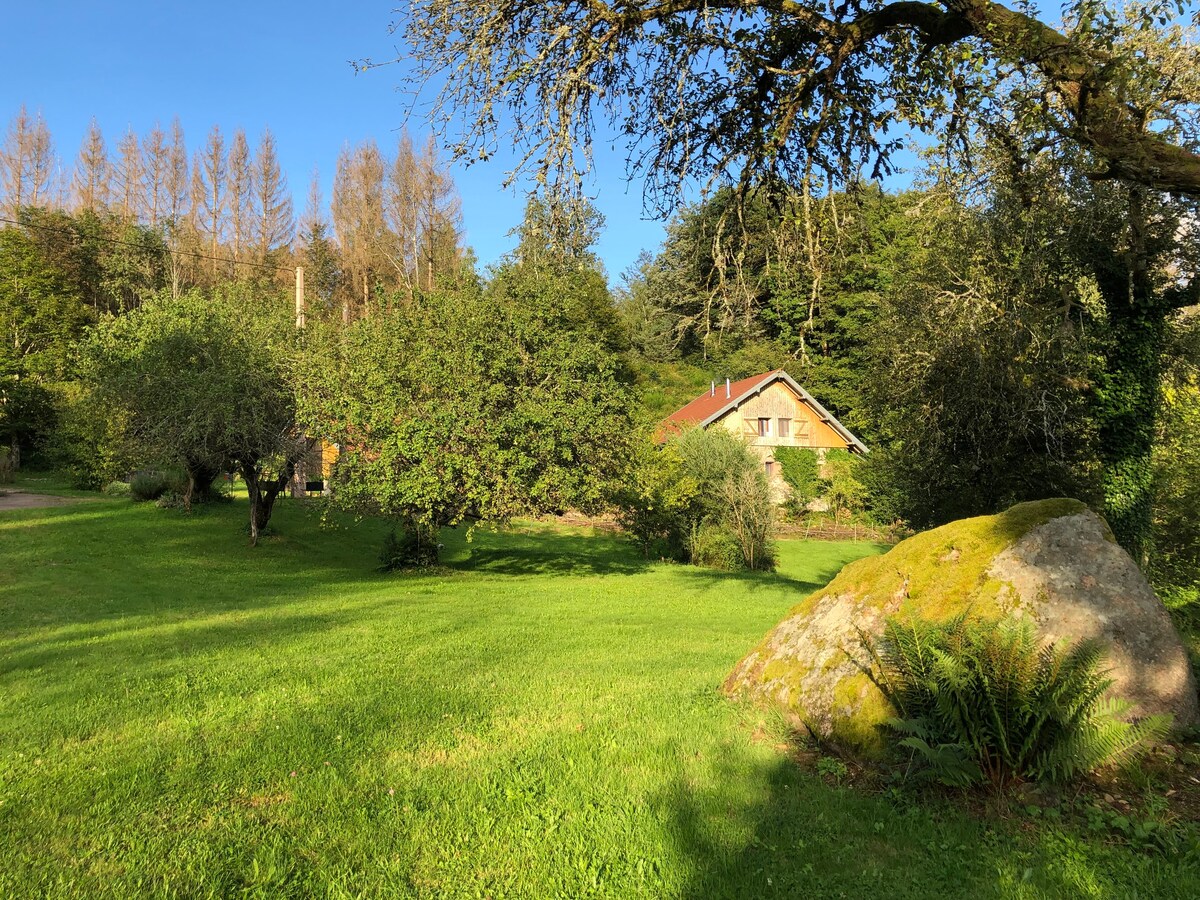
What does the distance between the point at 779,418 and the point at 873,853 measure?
1585 inches

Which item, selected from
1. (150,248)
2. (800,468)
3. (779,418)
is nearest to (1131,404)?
(800,468)

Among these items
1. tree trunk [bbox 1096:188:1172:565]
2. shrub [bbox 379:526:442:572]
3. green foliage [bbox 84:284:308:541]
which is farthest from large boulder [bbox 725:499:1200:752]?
green foliage [bbox 84:284:308:541]

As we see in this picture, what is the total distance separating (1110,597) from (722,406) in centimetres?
3727

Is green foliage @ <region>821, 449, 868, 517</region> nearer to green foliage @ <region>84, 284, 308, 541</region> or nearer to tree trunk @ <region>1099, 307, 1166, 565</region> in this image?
tree trunk @ <region>1099, 307, 1166, 565</region>

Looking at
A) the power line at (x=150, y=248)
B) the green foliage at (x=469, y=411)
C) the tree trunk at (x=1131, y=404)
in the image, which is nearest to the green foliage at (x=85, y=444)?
the green foliage at (x=469, y=411)

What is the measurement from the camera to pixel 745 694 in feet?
17.5

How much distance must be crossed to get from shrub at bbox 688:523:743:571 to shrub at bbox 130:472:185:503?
18.8 meters

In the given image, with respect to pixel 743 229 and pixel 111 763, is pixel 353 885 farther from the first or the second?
pixel 743 229

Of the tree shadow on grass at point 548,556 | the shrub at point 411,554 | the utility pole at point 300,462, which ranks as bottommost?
the tree shadow on grass at point 548,556

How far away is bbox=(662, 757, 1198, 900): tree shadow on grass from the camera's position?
296 centimetres

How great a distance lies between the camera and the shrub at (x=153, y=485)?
25.0m

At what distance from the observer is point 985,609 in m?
4.53

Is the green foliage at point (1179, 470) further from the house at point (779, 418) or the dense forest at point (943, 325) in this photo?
the house at point (779, 418)

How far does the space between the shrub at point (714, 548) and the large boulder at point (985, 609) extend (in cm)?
1797
